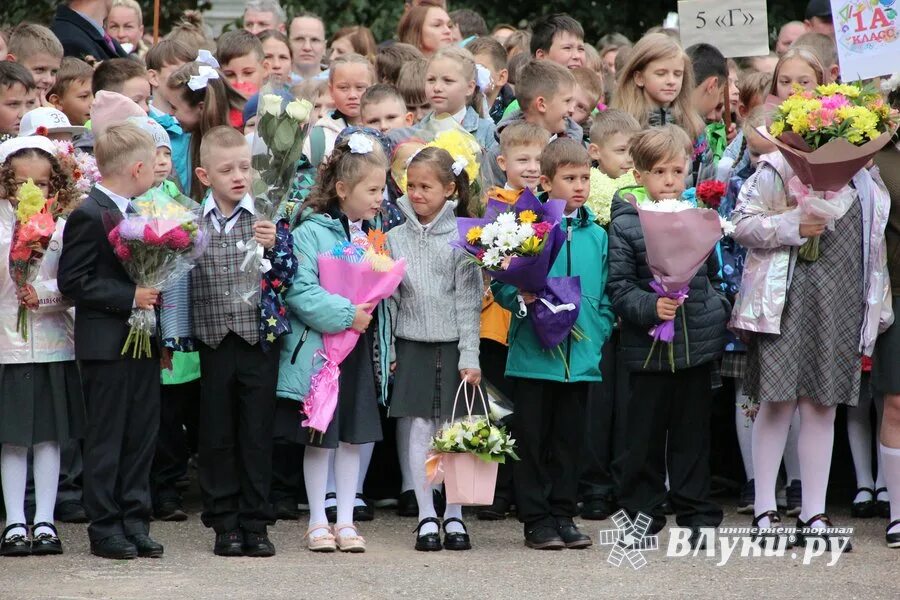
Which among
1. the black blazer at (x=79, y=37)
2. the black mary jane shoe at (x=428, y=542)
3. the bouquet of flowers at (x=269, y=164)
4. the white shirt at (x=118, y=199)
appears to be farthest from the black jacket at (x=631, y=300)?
the black blazer at (x=79, y=37)

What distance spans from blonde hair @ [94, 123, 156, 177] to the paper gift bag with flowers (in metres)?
1.92

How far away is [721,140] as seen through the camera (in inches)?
369

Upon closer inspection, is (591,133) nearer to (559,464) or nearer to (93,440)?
(559,464)

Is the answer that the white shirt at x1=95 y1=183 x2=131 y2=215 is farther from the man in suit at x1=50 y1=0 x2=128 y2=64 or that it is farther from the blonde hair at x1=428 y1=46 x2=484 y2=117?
the man in suit at x1=50 y1=0 x2=128 y2=64

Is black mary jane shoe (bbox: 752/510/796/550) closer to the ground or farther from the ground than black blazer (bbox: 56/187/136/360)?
closer to the ground

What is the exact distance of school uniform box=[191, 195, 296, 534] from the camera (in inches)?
268

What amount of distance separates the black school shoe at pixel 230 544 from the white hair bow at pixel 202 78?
2545mm

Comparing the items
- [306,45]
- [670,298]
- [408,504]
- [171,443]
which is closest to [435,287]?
[670,298]

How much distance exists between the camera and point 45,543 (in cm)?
A: 686

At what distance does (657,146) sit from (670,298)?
778 millimetres

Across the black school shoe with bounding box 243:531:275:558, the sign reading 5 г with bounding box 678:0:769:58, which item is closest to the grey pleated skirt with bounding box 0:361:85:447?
the black school shoe with bounding box 243:531:275:558

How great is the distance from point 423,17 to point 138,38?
2.41m

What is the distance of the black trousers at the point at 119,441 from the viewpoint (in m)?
6.74

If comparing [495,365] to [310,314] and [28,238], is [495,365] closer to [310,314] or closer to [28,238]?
[310,314]
